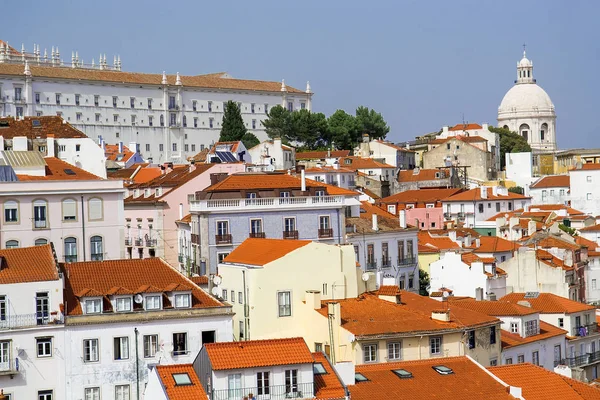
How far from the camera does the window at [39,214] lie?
177 ft

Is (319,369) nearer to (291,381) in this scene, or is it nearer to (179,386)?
(291,381)

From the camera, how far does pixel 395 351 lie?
138ft

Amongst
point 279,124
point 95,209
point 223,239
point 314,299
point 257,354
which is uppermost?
point 279,124

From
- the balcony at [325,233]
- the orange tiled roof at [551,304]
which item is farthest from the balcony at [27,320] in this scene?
the orange tiled roof at [551,304]

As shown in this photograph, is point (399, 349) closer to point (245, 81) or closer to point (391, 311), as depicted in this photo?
point (391, 311)

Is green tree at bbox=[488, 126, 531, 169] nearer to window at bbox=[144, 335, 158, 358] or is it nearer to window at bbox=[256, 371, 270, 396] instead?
window at bbox=[144, 335, 158, 358]

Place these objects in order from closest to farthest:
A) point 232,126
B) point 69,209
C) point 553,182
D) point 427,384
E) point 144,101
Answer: point 427,384 → point 69,209 → point 553,182 → point 232,126 → point 144,101

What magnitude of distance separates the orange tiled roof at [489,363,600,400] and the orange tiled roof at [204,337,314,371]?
681 cm

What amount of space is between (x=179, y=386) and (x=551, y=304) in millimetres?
25221

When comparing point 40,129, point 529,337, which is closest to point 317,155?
point 40,129

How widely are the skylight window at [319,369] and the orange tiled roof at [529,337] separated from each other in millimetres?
12720

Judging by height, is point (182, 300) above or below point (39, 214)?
below

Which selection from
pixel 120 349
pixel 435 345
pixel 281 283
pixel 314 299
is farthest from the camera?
pixel 281 283

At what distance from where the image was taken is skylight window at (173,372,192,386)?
113 ft
